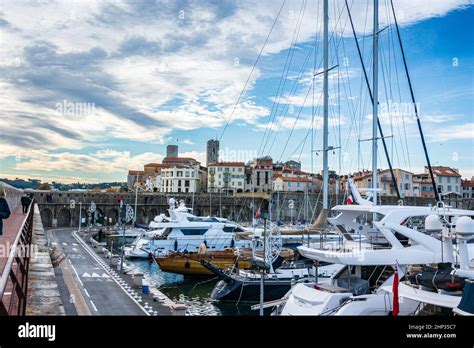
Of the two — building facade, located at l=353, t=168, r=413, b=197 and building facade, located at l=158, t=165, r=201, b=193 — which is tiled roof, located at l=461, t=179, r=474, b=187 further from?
building facade, located at l=158, t=165, r=201, b=193

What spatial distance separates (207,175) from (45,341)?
65.6 meters

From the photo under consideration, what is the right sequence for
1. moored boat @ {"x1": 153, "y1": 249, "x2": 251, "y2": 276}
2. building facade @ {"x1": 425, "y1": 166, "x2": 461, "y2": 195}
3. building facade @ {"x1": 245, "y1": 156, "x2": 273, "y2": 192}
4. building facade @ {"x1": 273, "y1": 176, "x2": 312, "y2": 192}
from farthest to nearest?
Answer: 1. building facade @ {"x1": 245, "y1": 156, "x2": 273, "y2": 192}
2. building facade @ {"x1": 273, "y1": 176, "x2": 312, "y2": 192}
3. building facade @ {"x1": 425, "y1": 166, "x2": 461, "y2": 195}
4. moored boat @ {"x1": 153, "y1": 249, "x2": 251, "y2": 276}

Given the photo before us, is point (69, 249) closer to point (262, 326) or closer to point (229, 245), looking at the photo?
point (229, 245)

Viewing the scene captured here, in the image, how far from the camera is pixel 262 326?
2.75m

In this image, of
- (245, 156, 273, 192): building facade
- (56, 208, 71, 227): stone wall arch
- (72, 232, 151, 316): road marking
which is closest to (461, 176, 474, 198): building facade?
(245, 156, 273, 192): building facade

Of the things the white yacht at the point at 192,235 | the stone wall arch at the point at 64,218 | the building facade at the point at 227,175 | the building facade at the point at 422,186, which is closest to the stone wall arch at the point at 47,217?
the stone wall arch at the point at 64,218

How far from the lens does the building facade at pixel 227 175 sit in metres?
66.1

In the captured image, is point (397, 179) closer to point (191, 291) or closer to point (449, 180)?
point (449, 180)

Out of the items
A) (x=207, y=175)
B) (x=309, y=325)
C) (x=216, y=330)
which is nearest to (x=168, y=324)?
(x=216, y=330)

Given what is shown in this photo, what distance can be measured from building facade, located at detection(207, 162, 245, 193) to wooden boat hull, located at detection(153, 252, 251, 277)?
4418 centimetres

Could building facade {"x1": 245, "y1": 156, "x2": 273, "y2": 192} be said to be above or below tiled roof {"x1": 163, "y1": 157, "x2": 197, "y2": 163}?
below

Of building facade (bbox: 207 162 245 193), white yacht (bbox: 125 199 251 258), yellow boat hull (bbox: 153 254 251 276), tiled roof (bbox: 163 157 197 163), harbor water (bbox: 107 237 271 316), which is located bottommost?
harbor water (bbox: 107 237 271 316)

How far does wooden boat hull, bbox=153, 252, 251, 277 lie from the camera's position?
2105cm

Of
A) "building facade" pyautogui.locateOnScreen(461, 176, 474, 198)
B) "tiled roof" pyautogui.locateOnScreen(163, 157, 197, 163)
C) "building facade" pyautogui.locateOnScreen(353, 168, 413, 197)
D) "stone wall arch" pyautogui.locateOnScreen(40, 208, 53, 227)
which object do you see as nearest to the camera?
"stone wall arch" pyautogui.locateOnScreen(40, 208, 53, 227)
